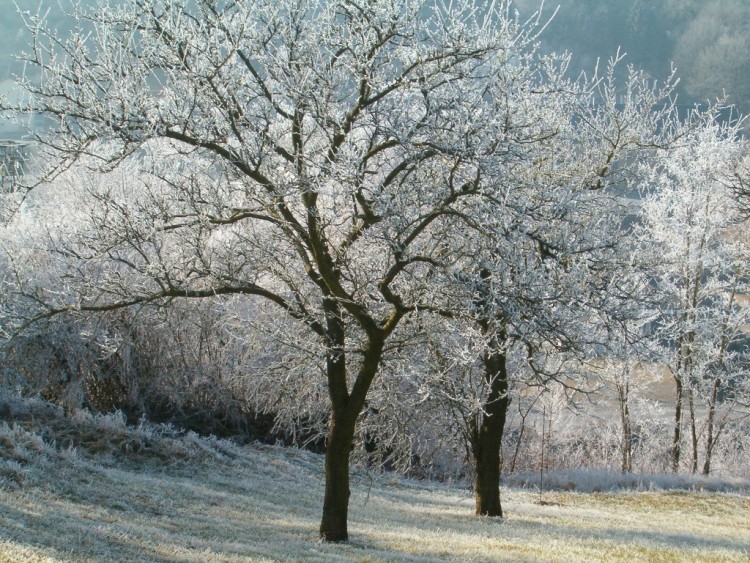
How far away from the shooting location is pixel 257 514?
11258 millimetres

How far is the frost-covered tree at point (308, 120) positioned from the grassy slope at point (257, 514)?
145 cm

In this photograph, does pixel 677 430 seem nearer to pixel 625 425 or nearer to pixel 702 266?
pixel 625 425

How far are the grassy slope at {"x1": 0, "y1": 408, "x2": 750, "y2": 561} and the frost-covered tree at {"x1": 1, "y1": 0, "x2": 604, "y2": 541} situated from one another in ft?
4.75

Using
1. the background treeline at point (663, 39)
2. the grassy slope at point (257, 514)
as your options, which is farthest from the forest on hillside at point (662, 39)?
the grassy slope at point (257, 514)

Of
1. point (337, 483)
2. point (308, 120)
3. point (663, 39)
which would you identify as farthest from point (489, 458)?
point (663, 39)

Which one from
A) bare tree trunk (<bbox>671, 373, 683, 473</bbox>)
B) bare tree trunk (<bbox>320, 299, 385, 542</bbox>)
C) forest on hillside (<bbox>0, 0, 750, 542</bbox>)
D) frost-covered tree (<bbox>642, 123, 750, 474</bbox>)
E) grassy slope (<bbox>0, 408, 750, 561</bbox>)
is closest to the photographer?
grassy slope (<bbox>0, 408, 750, 561</bbox>)

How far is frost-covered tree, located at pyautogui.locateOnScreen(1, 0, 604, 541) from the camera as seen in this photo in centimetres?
805

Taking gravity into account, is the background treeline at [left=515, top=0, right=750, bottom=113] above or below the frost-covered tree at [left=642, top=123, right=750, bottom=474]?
above

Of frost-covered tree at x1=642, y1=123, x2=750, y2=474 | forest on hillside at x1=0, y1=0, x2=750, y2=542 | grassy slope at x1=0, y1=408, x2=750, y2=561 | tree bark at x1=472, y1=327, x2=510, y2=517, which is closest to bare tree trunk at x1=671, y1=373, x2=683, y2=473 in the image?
frost-covered tree at x1=642, y1=123, x2=750, y2=474

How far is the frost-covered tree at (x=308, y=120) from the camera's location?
805 centimetres

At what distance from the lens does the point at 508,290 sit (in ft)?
25.4

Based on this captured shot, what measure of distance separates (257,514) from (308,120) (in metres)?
5.79

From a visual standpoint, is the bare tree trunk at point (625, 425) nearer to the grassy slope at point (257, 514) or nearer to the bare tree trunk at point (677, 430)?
the bare tree trunk at point (677, 430)

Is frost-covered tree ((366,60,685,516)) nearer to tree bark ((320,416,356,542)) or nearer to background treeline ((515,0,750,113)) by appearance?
tree bark ((320,416,356,542))
